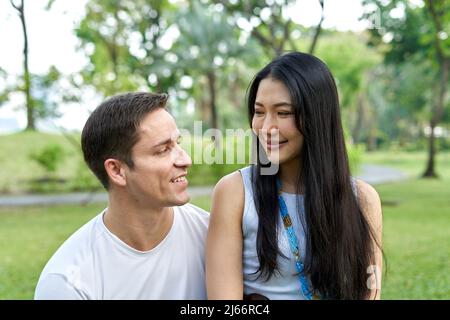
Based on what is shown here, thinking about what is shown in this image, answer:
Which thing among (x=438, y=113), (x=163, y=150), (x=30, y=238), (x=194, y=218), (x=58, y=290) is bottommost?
(x=30, y=238)

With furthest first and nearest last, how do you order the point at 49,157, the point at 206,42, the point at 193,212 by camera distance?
1. the point at 206,42
2. the point at 49,157
3. the point at 193,212

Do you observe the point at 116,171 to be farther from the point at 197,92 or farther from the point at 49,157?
the point at 197,92

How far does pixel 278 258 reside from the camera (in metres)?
1.69

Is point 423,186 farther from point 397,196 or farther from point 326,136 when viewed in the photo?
point 326,136

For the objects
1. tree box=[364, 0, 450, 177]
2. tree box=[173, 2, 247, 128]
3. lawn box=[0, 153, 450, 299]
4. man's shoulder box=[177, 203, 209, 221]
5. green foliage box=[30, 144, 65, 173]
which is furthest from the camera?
tree box=[173, 2, 247, 128]

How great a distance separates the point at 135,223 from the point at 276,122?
536 mm

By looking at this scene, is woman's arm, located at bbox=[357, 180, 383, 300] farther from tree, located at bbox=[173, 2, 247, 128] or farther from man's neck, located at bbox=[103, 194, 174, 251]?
tree, located at bbox=[173, 2, 247, 128]

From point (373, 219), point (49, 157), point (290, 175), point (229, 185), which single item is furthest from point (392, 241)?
point (49, 157)

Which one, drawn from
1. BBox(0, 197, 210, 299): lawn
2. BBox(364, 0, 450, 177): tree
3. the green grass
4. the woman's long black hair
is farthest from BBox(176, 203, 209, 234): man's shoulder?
BBox(364, 0, 450, 177): tree

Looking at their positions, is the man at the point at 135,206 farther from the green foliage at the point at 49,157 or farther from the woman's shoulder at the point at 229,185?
the green foliage at the point at 49,157

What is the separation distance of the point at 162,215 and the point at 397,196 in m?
11.2

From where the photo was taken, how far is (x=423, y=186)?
1434 cm

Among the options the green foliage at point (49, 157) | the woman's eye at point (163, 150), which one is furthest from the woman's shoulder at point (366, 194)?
the green foliage at point (49, 157)

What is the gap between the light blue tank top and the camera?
1700mm
